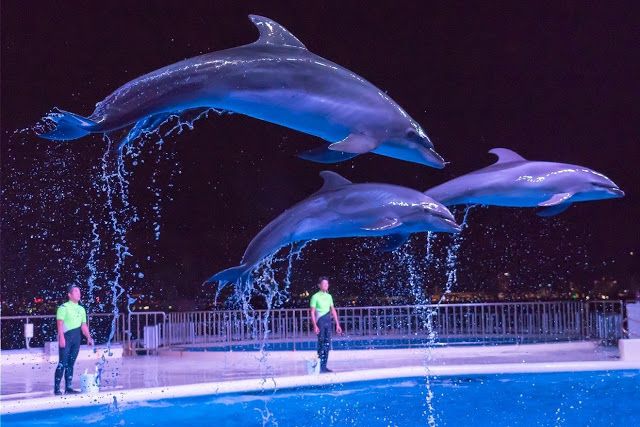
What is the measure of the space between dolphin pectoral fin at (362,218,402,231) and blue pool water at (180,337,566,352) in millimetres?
9470

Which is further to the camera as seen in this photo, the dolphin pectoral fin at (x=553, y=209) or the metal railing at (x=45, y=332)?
the metal railing at (x=45, y=332)

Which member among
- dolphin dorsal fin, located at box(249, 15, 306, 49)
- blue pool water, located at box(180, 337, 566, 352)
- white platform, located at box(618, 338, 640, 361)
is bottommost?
blue pool water, located at box(180, 337, 566, 352)

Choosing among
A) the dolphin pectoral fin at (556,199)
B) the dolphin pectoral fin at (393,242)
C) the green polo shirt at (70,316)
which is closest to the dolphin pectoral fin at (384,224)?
the dolphin pectoral fin at (393,242)

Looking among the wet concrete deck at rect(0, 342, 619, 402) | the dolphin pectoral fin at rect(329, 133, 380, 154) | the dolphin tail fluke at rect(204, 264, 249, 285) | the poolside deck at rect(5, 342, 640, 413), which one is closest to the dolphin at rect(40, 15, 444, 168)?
the dolphin pectoral fin at rect(329, 133, 380, 154)

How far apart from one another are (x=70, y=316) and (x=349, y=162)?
1246cm

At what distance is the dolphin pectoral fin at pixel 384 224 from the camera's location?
542 centimetres

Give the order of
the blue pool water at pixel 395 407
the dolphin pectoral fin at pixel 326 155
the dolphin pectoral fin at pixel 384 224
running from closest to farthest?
the dolphin pectoral fin at pixel 326 155, the dolphin pectoral fin at pixel 384 224, the blue pool water at pixel 395 407

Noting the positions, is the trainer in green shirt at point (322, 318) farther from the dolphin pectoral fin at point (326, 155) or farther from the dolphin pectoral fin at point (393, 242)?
the dolphin pectoral fin at point (326, 155)

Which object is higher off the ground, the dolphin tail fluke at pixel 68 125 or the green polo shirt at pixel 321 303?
the dolphin tail fluke at pixel 68 125

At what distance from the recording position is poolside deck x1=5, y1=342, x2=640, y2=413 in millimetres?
9102

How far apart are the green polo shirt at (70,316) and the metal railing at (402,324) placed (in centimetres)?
647

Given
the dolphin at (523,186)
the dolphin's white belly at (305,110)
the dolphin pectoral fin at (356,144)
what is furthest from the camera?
the dolphin at (523,186)

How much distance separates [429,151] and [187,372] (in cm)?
778

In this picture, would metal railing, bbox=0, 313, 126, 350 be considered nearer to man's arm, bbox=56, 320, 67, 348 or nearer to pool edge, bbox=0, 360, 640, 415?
man's arm, bbox=56, 320, 67, 348
